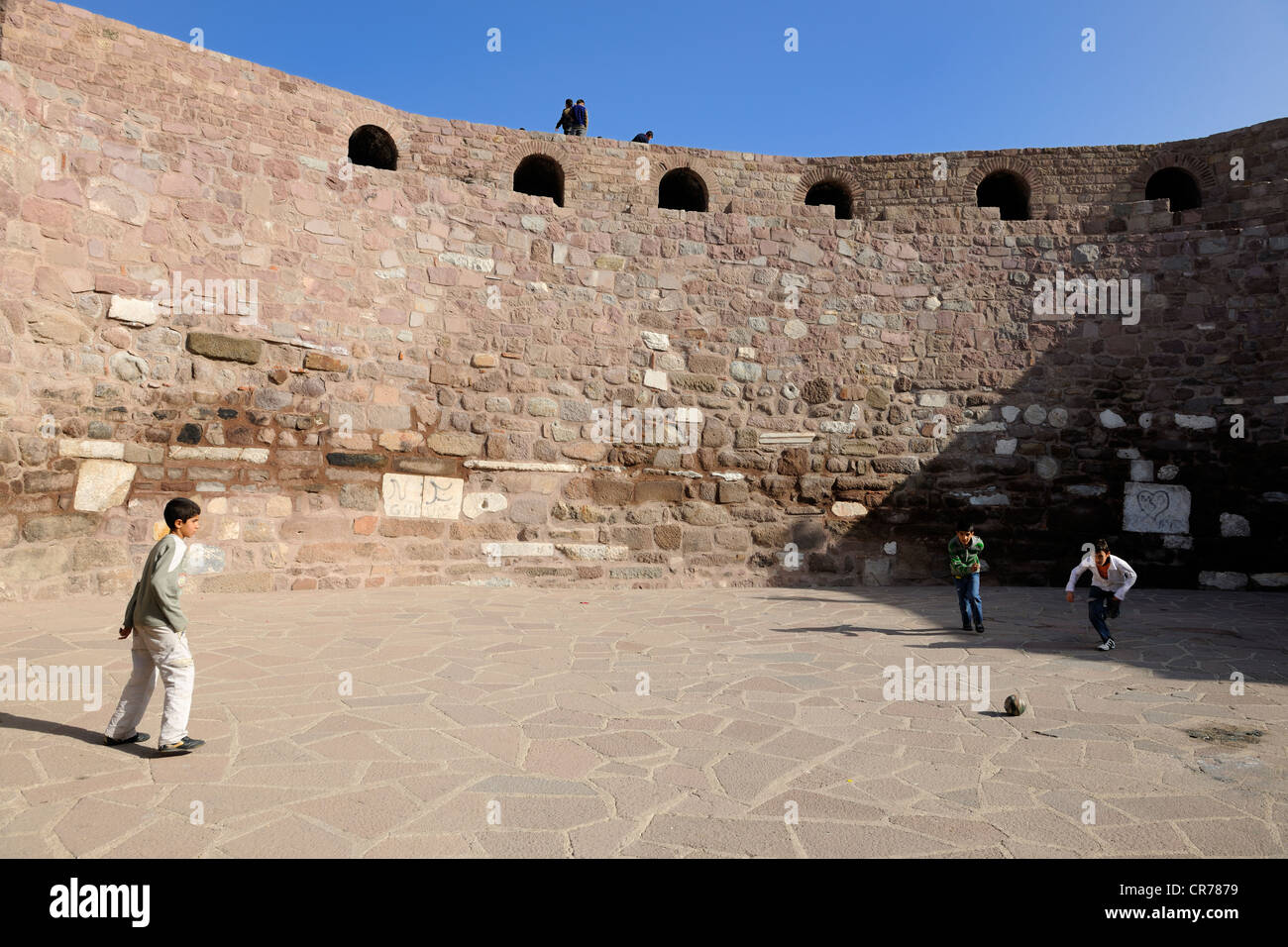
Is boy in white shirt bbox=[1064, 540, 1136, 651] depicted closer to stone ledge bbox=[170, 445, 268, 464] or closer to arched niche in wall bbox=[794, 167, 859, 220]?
arched niche in wall bbox=[794, 167, 859, 220]

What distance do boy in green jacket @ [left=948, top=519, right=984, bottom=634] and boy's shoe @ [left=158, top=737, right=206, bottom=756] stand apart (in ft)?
17.9

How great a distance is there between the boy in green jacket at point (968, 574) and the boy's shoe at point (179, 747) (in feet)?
17.9

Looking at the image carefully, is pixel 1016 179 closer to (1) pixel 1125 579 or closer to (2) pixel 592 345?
(2) pixel 592 345

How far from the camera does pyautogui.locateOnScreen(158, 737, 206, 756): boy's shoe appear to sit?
319 cm

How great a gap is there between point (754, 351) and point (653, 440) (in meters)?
1.69

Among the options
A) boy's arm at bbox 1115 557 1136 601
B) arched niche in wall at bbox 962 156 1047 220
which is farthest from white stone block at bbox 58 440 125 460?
arched niche in wall at bbox 962 156 1047 220

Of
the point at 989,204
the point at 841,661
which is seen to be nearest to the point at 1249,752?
the point at 841,661

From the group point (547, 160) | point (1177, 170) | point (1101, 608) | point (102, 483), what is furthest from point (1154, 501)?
point (102, 483)

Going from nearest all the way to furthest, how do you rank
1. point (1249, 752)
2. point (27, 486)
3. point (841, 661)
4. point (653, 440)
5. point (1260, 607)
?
point (1249, 752), point (841, 661), point (27, 486), point (1260, 607), point (653, 440)

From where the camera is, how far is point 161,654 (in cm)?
326

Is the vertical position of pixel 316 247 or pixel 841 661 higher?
pixel 316 247

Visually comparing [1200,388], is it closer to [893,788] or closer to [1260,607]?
[1260,607]

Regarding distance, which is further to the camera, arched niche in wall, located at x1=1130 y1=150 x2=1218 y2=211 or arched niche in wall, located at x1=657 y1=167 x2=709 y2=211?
arched niche in wall, located at x1=657 y1=167 x2=709 y2=211

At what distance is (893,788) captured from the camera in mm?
3055
